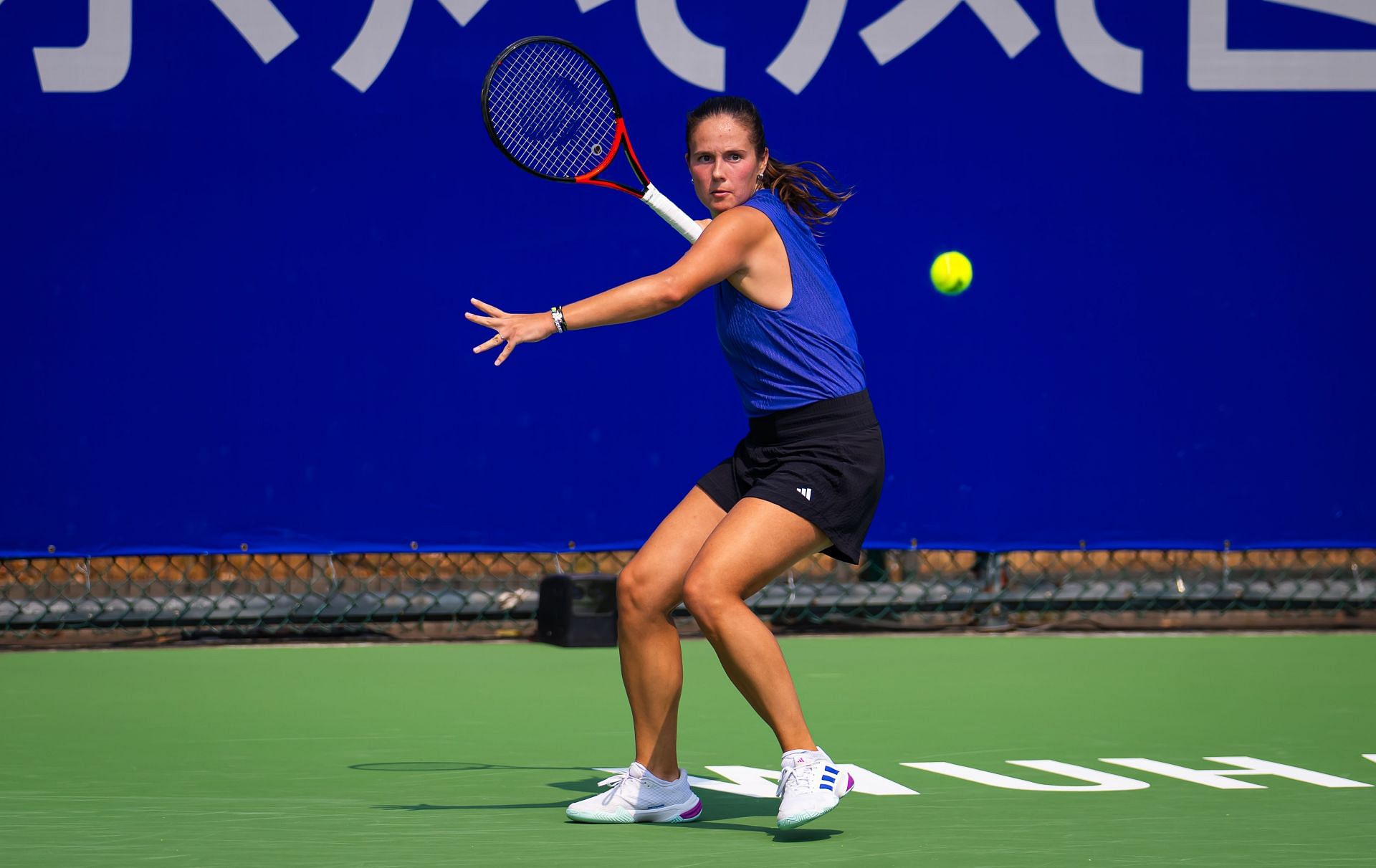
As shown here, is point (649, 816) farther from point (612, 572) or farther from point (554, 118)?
point (612, 572)

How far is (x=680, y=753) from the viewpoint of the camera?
4059mm

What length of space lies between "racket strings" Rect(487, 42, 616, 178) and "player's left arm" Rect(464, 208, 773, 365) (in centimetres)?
137

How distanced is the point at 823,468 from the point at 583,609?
2.89m

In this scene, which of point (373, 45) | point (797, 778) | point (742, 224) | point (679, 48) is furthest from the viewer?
point (679, 48)

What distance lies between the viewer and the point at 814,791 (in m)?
3.00

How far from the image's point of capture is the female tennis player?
3.12 metres

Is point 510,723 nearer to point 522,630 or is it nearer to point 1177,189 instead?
point 522,630

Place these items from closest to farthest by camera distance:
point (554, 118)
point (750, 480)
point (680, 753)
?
1. point (750, 480)
2. point (680, 753)
3. point (554, 118)

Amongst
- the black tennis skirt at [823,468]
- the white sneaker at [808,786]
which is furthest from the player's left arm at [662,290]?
the white sneaker at [808,786]

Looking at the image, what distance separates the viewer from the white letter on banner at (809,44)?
611cm

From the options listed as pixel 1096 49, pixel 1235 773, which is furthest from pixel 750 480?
pixel 1096 49

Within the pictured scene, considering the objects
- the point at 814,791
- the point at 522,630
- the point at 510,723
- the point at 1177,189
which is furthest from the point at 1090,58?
the point at 814,791

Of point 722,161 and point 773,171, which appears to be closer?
point 722,161

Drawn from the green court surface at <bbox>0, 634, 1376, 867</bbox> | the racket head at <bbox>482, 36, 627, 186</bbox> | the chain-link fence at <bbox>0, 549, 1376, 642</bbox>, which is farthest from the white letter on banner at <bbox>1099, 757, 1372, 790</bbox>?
the chain-link fence at <bbox>0, 549, 1376, 642</bbox>
